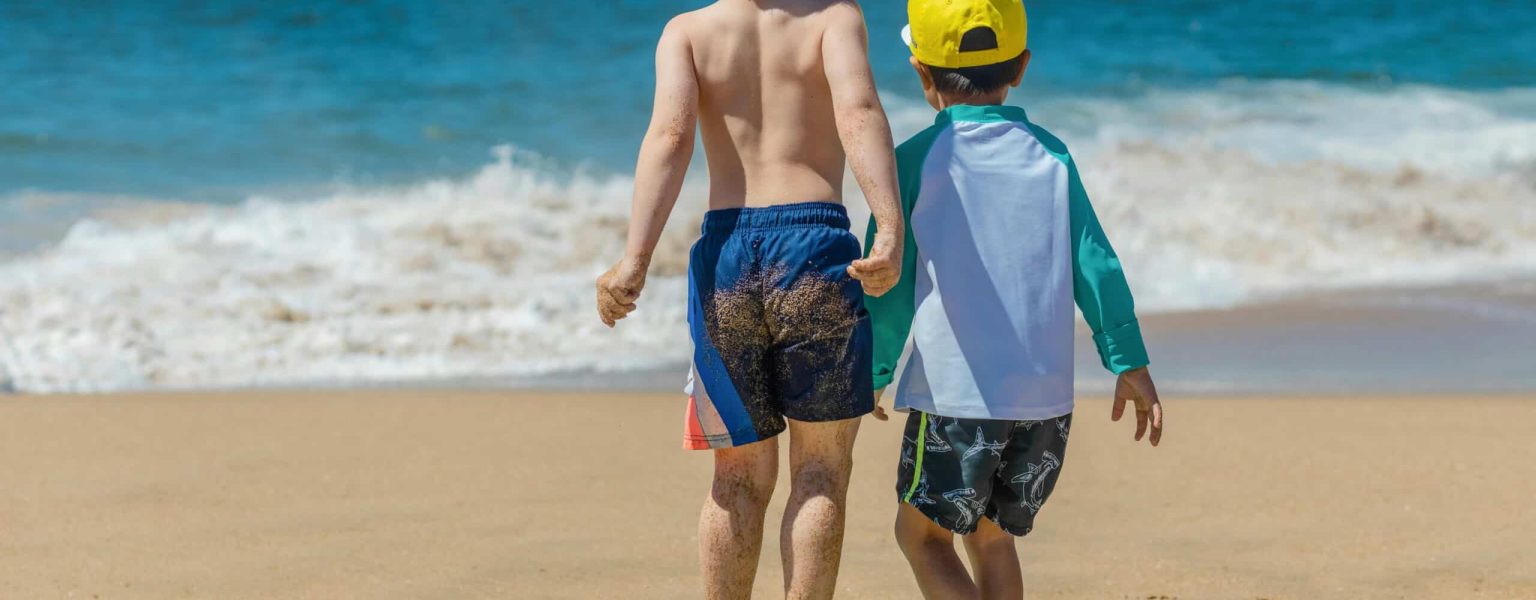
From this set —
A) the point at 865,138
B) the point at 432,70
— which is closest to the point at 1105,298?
the point at 865,138

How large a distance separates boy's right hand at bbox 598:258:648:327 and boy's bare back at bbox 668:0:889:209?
17cm

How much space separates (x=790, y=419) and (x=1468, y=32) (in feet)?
49.0

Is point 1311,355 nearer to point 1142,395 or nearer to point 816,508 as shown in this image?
point 1142,395

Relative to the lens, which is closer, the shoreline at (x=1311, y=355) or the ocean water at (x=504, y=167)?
the shoreline at (x=1311, y=355)

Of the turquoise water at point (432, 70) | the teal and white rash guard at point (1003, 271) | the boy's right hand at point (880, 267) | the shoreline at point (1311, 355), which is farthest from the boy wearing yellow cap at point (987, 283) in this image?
the turquoise water at point (432, 70)

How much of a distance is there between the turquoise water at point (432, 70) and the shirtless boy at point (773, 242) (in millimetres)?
8269

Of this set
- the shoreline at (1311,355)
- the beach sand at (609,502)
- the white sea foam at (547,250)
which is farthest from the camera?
the white sea foam at (547,250)

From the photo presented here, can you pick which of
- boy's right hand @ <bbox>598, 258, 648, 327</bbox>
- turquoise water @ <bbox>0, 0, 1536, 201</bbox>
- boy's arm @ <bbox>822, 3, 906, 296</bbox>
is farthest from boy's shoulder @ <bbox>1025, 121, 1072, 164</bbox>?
turquoise water @ <bbox>0, 0, 1536, 201</bbox>

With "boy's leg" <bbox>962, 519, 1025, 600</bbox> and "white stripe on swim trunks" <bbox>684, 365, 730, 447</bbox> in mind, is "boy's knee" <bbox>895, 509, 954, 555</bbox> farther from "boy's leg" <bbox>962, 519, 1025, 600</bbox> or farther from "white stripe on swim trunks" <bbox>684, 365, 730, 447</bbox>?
"white stripe on swim trunks" <bbox>684, 365, 730, 447</bbox>

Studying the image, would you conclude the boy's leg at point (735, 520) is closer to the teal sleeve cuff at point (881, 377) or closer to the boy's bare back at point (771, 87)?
the teal sleeve cuff at point (881, 377)

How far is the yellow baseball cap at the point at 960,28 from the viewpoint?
88.5 inches

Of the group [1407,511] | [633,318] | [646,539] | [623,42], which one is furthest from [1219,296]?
[623,42]

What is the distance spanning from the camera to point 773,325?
232cm

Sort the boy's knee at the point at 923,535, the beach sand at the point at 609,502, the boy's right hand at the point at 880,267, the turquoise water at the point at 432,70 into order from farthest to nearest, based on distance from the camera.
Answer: the turquoise water at the point at 432,70 → the beach sand at the point at 609,502 → the boy's knee at the point at 923,535 → the boy's right hand at the point at 880,267
